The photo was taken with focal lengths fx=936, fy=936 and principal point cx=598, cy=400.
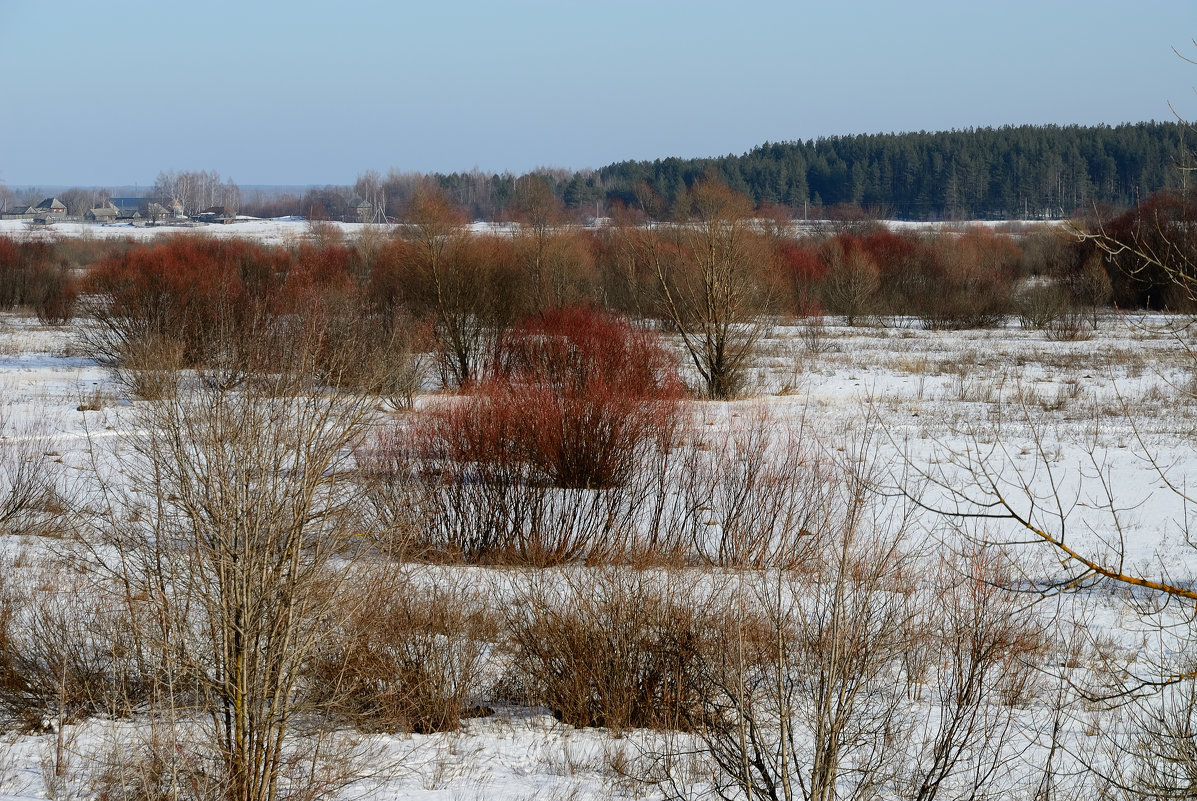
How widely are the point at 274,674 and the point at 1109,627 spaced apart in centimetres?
640

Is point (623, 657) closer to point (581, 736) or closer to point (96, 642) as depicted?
point (581, 736)

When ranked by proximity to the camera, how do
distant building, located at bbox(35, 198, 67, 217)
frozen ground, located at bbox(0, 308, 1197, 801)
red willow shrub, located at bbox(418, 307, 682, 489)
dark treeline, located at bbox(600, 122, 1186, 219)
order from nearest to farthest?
frozen ground, located at bbox(0, 308, 1197, 801) < red willow shrub, located at bbox(418, 307, 682, 489) < dark treeline, located at bbox(600, 122, 1186, 219) < distant building, located at bbox(35, 198, 67, 217)

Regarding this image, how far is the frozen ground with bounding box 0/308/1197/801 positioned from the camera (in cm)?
526

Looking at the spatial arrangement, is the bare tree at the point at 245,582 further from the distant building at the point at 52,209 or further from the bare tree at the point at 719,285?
the distant building at the point at 52,209

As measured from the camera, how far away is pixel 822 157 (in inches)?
3949

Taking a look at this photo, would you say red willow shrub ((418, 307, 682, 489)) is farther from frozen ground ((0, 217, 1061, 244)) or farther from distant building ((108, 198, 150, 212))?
distant building ((108, 198, 150, 212))

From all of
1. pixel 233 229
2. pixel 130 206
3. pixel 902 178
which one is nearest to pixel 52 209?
pixel 233 229

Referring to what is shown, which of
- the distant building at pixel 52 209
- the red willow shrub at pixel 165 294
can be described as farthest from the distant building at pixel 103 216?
the red willow shrub at pixel 165 294

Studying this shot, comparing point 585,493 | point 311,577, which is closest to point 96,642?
point 311,577

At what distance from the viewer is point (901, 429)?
15.0 metres

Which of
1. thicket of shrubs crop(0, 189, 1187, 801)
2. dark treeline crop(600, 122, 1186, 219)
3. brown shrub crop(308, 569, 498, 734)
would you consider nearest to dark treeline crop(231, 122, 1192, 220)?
dark treeline crop(600, 122, 1186, 219)

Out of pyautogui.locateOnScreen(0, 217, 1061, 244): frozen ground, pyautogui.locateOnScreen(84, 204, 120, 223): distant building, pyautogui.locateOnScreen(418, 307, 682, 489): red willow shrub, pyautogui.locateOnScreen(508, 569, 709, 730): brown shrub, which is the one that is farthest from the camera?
pyautogui.locateOnScreen(84, 204, 120, 223): distant building

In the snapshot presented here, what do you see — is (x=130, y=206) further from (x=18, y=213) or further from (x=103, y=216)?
(x=103, y=216)

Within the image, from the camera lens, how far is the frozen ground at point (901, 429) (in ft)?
17.3
